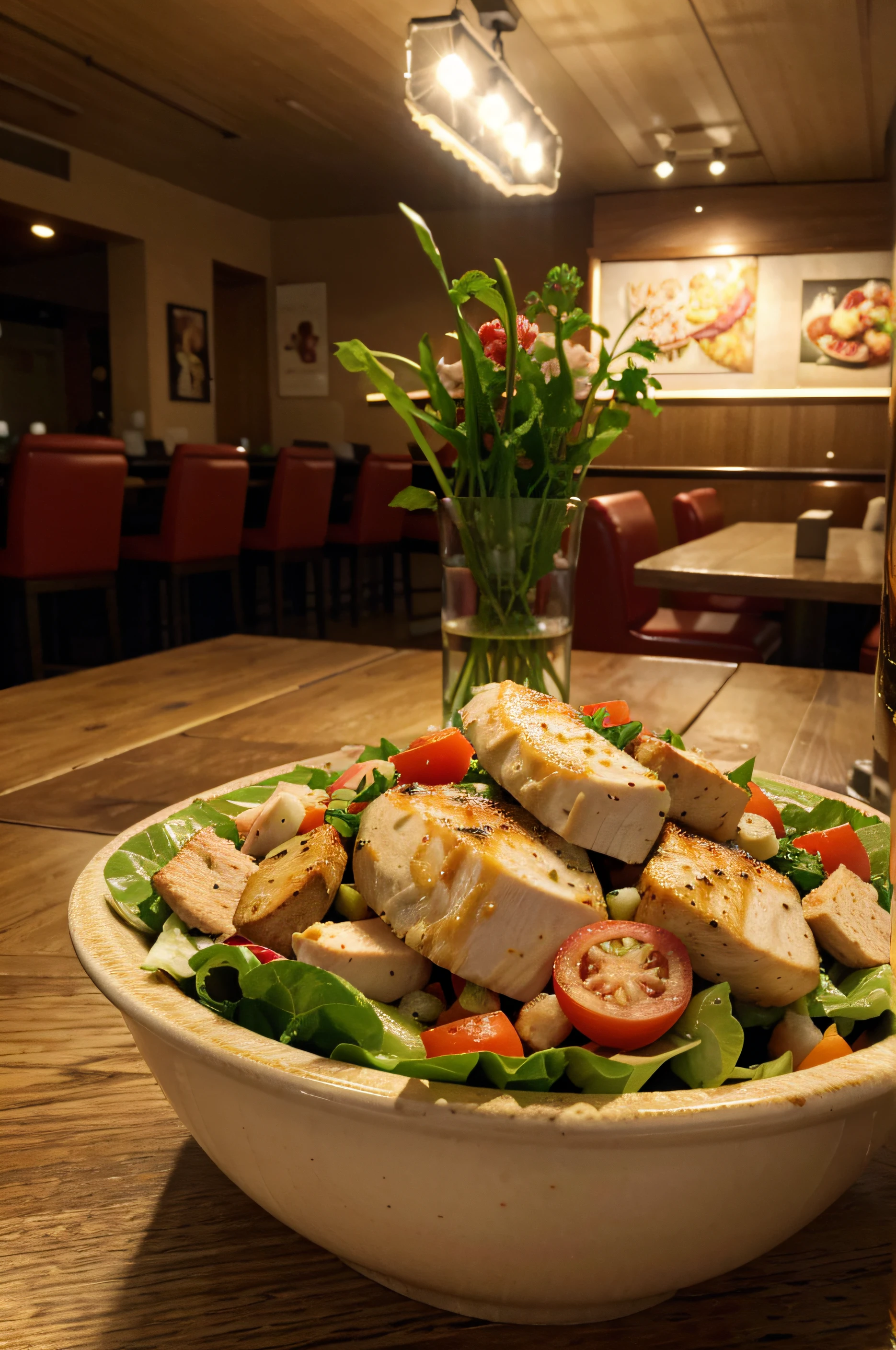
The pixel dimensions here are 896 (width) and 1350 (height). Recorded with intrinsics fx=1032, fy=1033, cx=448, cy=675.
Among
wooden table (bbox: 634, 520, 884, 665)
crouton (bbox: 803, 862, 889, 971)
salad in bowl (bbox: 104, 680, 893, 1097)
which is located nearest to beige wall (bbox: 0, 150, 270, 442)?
wooden table (bbox: 634, 520, 884, 665)

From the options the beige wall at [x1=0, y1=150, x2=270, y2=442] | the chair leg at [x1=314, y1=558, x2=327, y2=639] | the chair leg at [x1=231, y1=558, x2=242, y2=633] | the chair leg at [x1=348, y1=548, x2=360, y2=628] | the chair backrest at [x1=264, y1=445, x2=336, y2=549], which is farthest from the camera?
the beige wall at [x1=0, y1=150, x2=270, y2=442]

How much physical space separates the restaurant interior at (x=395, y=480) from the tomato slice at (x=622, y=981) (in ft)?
Result: 0.11

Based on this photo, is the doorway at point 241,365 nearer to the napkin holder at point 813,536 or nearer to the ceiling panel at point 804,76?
Answer: the ceiling panel at point 804,76

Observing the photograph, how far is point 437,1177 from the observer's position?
1.22ft

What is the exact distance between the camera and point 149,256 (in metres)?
7.91

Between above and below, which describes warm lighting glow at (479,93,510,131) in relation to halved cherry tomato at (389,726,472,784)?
above

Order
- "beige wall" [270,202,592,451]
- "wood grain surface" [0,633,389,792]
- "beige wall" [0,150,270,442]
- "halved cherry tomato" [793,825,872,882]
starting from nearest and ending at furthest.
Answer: "halved cherry tomato" [793,825,872,882], "wood grain surface" [0,633,389,792], "beige wall" [0,150,270,442], "beige wall" [270,202,592,451]

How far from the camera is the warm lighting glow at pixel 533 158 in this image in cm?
483

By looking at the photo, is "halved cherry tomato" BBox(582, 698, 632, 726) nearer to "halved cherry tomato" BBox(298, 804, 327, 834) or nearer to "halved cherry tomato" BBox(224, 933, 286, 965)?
"halved cherry tomato" BBox(298, 804, 327, 834)

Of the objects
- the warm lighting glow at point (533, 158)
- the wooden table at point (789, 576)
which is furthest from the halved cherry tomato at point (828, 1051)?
the warm lighting glow at point (533, 158)

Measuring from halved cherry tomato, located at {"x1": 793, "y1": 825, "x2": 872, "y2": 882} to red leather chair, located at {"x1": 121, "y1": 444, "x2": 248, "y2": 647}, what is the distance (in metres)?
4.74

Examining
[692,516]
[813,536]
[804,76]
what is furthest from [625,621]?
[804,76]

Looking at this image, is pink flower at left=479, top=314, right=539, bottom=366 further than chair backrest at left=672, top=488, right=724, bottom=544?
No

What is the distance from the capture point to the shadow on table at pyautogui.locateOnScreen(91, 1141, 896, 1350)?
0.42 m
